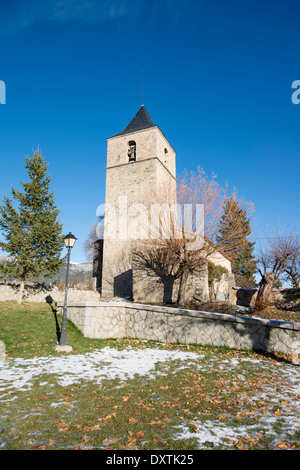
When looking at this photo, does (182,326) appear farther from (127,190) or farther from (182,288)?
(127,190)

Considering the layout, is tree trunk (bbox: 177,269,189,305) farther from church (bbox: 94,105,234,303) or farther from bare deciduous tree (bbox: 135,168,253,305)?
church (bbox: 94,105,234,303)

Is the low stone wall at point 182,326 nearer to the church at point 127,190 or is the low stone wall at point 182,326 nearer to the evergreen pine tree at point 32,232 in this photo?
the evergreen pine tree at point 32,232

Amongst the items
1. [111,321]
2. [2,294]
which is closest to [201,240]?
[111,321]

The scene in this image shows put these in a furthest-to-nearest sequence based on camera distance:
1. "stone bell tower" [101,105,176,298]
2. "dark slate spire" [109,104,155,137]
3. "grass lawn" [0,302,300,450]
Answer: "dark slate spire" [109,104,155,137], "stone bell tower" [101,105,176,298], "grass lawn" [0,302,300,450]

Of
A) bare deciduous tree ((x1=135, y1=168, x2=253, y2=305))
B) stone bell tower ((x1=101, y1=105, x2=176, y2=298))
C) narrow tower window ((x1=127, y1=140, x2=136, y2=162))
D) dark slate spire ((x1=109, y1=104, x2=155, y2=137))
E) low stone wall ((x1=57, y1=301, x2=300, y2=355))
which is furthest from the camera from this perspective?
dark slate spire ((x1=109, y1=104, x2=155, y2=137))

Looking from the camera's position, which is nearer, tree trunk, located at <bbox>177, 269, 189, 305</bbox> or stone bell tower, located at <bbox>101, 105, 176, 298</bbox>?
tree trunk, located at <bbox>177, 269, 189, 305</bbox>

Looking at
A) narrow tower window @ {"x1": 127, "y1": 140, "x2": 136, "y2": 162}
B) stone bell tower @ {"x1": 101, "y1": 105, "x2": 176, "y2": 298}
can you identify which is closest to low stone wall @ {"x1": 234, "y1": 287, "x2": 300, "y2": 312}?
stone bell tower @ {"x1": 101, "y1": 105, "x2": 176, "y2": 298}

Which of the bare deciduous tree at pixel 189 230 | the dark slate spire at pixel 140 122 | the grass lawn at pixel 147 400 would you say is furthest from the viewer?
the dark slate spire at pixel 140 122

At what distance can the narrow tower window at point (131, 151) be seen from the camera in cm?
2409

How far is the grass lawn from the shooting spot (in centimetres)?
284

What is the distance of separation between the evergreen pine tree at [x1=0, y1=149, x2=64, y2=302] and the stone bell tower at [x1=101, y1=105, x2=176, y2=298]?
21.0 ft

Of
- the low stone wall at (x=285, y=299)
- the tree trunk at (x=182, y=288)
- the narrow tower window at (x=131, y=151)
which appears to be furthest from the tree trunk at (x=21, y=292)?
the narrow tower window at (x=131, y=151)

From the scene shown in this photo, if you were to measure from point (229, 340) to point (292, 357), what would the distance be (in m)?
1.68

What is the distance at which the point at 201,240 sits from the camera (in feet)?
42.9
